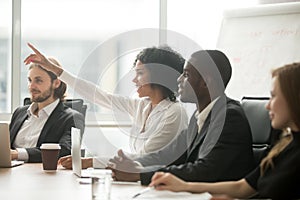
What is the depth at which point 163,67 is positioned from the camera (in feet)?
9.09

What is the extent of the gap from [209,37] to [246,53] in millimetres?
597

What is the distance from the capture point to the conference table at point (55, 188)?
65.7 inches

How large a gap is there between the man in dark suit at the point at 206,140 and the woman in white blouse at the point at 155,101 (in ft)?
0.38

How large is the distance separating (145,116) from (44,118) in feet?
2.96

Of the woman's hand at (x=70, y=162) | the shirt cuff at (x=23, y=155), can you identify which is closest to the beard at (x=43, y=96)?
the shirt cuff at (x=23, y=155)

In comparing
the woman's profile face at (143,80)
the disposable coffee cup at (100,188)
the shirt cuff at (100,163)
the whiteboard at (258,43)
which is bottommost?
the shirt cuff at (100,163)

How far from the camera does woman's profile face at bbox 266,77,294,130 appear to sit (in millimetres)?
1641

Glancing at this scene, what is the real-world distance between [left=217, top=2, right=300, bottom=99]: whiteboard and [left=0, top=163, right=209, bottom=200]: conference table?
1.78 m

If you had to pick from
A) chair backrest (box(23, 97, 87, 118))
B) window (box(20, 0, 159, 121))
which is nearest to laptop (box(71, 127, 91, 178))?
chair backrest (box(23, 97, 87, 118))

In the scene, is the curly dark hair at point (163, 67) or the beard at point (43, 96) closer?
the curly dark hair at point (163, 67)

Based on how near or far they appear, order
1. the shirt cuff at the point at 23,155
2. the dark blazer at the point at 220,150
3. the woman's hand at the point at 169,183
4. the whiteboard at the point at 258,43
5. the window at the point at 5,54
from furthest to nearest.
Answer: the window at the point at 5,54
the whiteboard at the point at 258,43
the shirt cuff at the point at 23,155
the dark blazer at the point at 220,150
the woman's hand at the point at 169,183

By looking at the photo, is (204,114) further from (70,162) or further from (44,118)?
(44,118)

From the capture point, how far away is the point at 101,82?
13.6 feet

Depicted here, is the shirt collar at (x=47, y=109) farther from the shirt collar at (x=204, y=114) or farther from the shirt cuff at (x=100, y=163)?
the shirt collar at (x=204, y=114)
